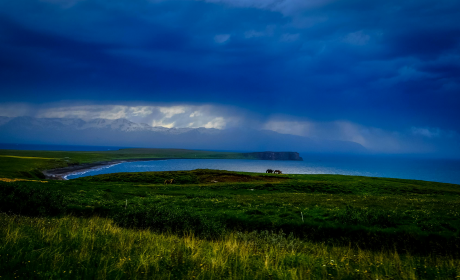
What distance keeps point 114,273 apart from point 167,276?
144 centimetres

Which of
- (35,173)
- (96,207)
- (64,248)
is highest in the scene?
(64,248)

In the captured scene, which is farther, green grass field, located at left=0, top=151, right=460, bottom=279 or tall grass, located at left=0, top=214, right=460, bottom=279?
green grass field, located at left=0, top=151, right=460, bottom=279

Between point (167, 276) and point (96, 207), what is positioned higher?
point (167, 276)

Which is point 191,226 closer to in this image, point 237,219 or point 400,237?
point 237,219

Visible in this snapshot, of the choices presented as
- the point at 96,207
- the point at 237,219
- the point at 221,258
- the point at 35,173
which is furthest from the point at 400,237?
the point at 35,173

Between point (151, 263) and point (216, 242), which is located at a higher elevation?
point (151, 263)

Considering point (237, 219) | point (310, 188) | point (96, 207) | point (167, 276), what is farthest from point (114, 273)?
point (310, 188)

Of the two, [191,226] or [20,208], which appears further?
[20,208]

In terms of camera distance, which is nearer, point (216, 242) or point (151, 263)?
point (151, 263)

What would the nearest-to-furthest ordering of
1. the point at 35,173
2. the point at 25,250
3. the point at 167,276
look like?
the point at 167,276 → the point at 25,250 → the point at 35,173

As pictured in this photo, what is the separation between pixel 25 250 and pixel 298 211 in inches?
674

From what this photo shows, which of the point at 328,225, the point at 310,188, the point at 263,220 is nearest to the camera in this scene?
the point at 328,225

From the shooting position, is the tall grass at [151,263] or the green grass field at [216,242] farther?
the green grass field at [216,242]

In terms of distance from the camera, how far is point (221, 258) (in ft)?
27.4
